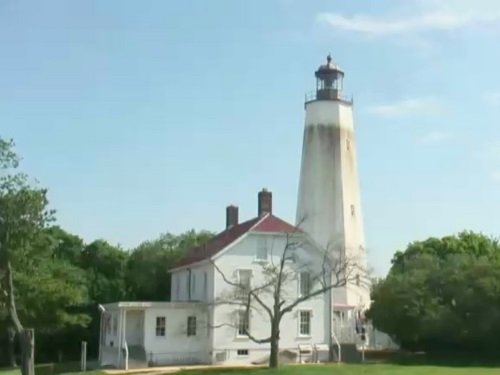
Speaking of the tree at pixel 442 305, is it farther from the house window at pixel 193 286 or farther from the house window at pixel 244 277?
the house window at pixel 193 286

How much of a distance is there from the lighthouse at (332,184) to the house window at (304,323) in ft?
19.3

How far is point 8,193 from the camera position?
95.7 ft

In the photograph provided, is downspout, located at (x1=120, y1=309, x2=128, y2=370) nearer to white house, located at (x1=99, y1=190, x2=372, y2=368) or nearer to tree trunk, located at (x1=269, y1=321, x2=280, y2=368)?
white house, located at (x1=99, y1=190, x2=372, y2=368)

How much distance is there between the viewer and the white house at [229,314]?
4338cm

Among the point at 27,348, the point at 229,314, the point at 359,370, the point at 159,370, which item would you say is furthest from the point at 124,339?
the point at 27,348

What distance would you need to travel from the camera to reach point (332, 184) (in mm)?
52438

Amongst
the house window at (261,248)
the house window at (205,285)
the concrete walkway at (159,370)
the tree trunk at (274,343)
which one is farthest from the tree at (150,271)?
the tree trunk at (274,343)

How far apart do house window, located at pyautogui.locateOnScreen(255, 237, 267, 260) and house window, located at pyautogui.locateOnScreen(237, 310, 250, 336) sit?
283cm

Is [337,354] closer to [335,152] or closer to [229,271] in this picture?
[229,271]

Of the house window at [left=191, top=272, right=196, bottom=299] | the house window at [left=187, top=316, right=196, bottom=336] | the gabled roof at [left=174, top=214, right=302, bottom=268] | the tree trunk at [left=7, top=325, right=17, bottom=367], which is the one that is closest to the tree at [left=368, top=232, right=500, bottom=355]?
the gabled roof at [left=174, top=214, right=302, bottom=268]

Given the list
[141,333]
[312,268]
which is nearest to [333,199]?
[312,268]

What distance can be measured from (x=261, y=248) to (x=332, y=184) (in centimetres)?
913

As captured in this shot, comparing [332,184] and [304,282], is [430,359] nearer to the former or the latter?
[304,282]

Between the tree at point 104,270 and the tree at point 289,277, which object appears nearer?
the tree at point 289,277
